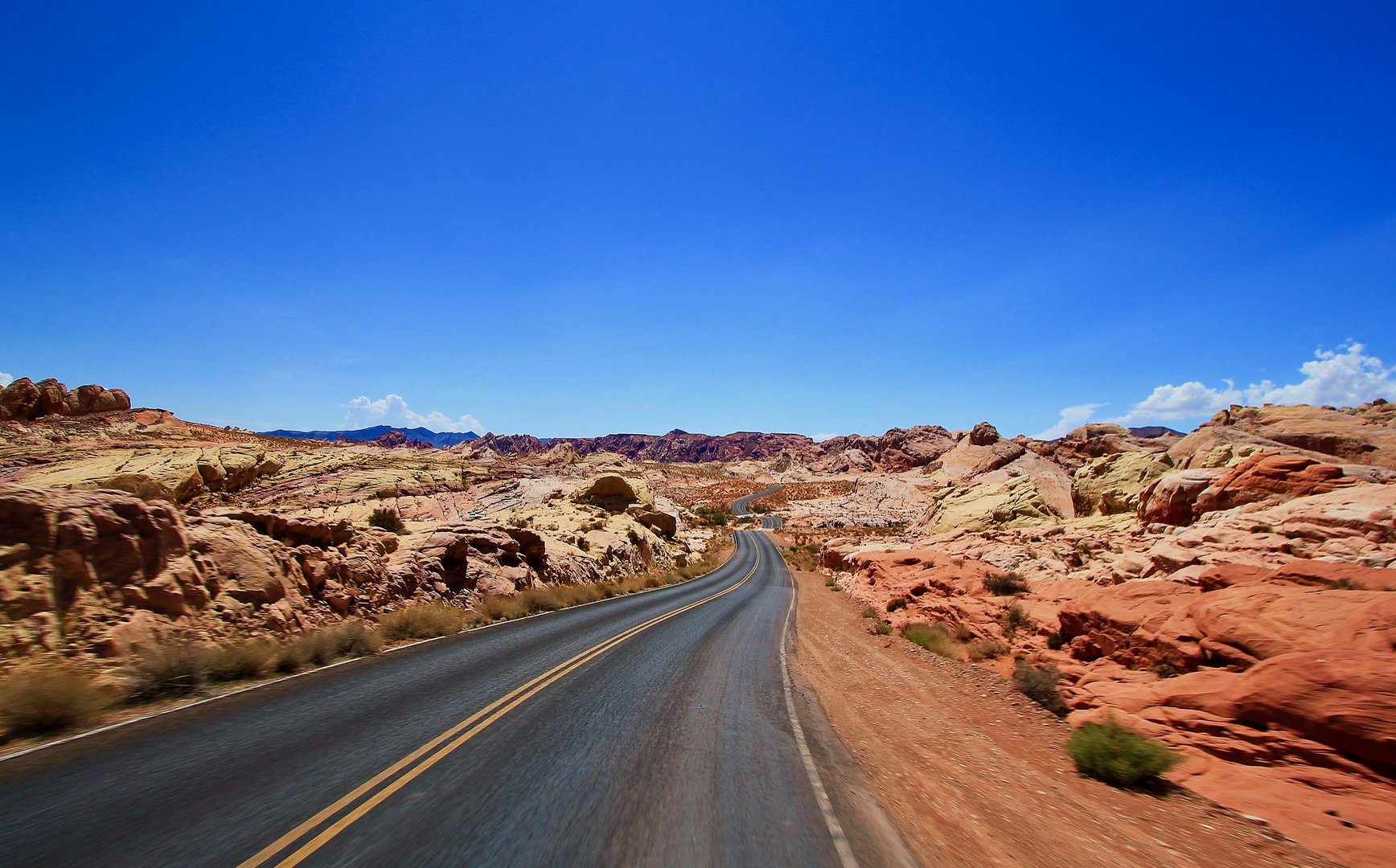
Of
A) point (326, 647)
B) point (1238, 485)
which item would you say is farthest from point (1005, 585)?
point (326, 647)

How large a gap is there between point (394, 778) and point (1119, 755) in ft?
24.8

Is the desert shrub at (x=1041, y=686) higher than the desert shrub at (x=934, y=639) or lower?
higher

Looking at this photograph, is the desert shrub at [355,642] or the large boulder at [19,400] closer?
the desert shrub at [355,642]

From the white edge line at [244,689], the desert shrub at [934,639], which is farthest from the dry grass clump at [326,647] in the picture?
the desert shrub at [934,639]

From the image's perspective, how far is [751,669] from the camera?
10.9 metres

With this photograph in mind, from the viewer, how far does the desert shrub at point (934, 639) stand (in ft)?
42.7

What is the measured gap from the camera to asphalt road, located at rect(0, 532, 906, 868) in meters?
3.70

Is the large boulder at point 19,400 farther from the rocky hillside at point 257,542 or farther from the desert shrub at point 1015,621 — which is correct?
A: the desert shrub at point 1015,621

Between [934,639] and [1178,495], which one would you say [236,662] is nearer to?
[934,639]

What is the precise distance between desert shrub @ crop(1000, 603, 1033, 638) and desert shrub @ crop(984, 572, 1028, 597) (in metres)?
2.26

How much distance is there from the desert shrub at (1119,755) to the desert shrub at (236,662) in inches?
446

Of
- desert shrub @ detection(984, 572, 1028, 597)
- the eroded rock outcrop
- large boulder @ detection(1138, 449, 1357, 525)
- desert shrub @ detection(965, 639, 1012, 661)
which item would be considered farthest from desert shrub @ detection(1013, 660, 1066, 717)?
the eroded rock outcrop

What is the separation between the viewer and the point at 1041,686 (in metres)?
9.22

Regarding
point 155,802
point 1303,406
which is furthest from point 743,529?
point 155,802
